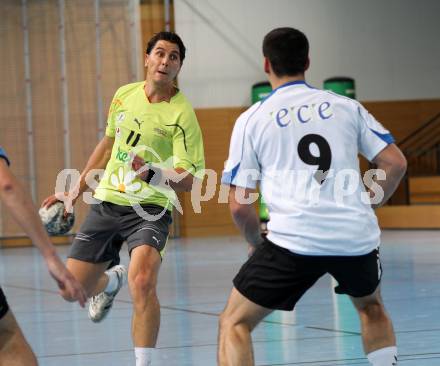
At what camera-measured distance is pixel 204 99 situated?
66.6ft

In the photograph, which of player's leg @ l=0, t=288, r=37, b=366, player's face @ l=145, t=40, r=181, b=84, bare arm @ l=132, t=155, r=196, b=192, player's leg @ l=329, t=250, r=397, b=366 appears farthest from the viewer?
player's face @ l=145, t=40, r=181, b=84

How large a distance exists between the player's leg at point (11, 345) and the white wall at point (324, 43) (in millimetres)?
16487

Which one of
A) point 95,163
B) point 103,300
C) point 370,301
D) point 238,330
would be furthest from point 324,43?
point 238,330

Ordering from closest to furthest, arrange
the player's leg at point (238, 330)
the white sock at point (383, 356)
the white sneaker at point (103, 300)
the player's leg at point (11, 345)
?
1. the player's leg at point (11, 345)
2. the player's leg at point (238, 330)
3. the white sock at point (383, 356)
4. the white sneaker at point (103, 300)

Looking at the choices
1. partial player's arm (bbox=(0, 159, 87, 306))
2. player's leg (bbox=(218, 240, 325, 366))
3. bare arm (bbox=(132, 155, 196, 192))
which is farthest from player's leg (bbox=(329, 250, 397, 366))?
Answer: bare arm (bbox=(132, 155, 196, 192))

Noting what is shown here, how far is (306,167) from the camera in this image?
4.22m

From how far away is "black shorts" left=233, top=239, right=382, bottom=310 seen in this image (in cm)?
429

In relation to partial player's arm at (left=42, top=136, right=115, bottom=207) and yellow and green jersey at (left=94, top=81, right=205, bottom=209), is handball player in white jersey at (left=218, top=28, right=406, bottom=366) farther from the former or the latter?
partial player's arm at (left=42, top=136, right=115, bottom=207)

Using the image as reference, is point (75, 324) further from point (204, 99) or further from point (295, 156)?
point (204, 99)

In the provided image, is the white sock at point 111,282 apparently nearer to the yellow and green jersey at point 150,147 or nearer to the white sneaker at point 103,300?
the white sneaker at point 103,300

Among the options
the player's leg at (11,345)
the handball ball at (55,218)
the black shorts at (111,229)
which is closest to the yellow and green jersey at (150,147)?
the black shorts at (111,229)

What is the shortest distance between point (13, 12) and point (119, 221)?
1361cm

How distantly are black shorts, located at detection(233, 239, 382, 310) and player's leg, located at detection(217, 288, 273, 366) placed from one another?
0.03m

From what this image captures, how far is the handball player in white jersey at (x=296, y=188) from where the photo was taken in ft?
13.9
